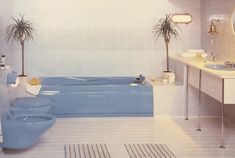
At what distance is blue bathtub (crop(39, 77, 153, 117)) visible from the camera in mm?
6098

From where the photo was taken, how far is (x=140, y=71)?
7.17 meters

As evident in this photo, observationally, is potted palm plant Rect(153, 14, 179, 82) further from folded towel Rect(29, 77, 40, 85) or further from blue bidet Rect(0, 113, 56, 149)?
blue bidet Rect(0, 113, 56, 149)

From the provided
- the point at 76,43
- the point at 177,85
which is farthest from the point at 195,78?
the point at 76,43

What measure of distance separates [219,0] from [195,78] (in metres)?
1.32

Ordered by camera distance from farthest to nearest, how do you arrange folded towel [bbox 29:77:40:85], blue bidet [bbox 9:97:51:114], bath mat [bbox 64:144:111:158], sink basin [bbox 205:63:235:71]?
folded towel [bbox 29:77:40:85] < blue bidet [bbox 9:97:51:114] < sink basin [bbox 205:63:235:71] < bath mat [bbox 64:144:111:158]

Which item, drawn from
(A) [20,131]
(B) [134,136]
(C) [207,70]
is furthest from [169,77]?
(A) [20,131]

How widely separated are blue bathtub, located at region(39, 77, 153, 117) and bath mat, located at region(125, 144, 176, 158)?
4.70 feet

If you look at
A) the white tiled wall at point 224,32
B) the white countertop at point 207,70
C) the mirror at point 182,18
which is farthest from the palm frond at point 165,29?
the white countertop at point 207,70

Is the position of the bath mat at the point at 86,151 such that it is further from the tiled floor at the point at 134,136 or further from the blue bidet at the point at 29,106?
the blue bidet at the point at 29,106

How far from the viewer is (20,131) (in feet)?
14.1

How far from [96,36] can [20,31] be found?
1162mm

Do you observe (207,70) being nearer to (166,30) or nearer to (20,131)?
(20,131)

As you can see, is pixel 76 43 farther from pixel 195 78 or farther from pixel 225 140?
pixel 225 140

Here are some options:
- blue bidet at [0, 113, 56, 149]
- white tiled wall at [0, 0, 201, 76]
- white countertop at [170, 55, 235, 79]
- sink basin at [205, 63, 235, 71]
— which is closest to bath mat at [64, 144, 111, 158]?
blue bidet at [0, 113, 56, 149]
